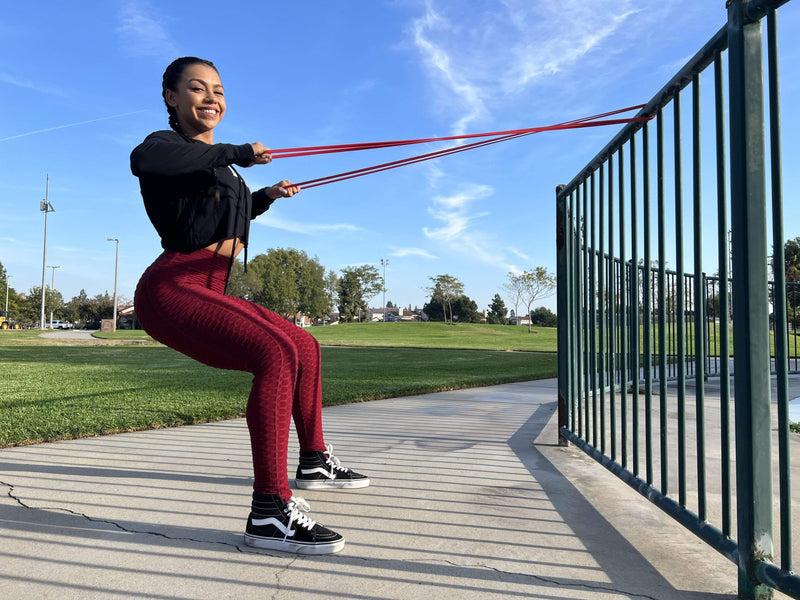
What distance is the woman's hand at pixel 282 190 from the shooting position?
2939 mm

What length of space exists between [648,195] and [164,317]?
2079 mm

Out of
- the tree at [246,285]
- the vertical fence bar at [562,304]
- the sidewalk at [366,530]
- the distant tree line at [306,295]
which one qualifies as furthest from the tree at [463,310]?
the sidewalk at [366,530]

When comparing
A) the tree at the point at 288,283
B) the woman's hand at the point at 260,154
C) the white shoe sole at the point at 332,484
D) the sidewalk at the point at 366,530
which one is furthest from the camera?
the tree at the point at 288,283

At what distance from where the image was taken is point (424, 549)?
2.12 metres

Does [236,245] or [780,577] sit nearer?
[780,577]

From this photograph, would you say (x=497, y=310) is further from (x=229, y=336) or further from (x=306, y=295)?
(x=229, y=336)

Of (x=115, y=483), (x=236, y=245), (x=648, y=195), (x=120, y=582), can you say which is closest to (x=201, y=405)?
(x=115, y=483)

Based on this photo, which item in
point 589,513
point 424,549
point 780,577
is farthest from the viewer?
point 589,513

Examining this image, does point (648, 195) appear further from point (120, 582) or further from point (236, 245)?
point (120, 582)

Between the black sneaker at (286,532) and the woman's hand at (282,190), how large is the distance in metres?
1.49

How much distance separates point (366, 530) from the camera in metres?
2.33

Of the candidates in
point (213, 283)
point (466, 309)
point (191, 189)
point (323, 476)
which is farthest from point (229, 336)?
point (466, 309)

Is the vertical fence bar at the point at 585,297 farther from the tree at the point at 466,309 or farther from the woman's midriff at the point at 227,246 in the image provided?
the tree at the point at 466,309

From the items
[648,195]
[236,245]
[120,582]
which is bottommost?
[120,582]
